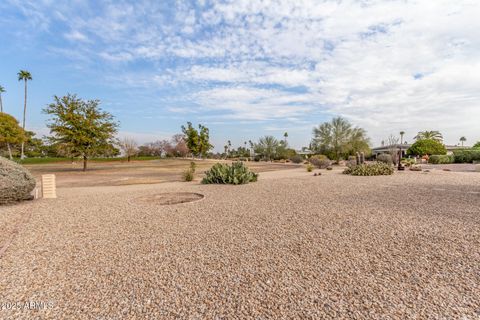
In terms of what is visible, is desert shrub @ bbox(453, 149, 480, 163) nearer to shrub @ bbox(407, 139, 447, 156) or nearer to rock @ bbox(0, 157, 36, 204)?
shrub @ bbox(407, 139, 447, 156)

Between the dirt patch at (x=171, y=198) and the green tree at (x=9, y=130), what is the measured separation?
35.3 m

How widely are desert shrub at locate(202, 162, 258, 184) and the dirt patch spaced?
2612 mm

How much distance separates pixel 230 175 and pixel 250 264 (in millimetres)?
8329

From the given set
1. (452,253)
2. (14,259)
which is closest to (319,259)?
(452,253)

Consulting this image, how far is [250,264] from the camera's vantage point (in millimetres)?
3211

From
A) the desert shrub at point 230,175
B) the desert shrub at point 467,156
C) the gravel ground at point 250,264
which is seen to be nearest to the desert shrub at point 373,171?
the desert shrub at point 230,175

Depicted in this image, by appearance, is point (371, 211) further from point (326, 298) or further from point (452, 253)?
point (326, 298)

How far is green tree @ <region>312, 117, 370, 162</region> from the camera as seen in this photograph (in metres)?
32.6

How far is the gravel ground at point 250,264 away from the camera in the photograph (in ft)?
7.66

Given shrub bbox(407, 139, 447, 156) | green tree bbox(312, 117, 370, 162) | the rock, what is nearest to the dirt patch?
the rock

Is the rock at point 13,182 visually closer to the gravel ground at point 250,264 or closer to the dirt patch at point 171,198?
the gravel ground at point 250,264

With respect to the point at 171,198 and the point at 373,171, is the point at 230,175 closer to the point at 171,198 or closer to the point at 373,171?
the point at 171,198

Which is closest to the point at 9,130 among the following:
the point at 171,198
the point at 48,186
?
the point at 48,186

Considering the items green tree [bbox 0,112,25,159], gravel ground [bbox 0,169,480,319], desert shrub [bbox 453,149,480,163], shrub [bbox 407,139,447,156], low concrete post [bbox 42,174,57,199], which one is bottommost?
gravel ground [bbox 0,169,480,319]
